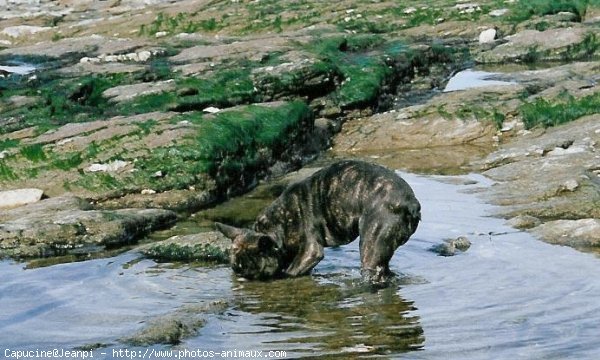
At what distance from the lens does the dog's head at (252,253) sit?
9406 mm

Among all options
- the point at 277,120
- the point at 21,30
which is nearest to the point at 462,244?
the point at 277,120

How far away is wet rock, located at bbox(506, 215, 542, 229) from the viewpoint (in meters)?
11.3

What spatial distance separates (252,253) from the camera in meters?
9.41

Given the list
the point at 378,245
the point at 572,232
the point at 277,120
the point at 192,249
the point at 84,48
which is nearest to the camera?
the point at 378,245

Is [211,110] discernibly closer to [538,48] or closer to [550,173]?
[550,173]

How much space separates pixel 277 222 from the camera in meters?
9.77

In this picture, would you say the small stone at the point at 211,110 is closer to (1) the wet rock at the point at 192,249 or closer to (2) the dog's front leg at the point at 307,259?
(1) the wet rock at the point at 192,249

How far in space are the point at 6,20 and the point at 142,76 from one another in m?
23.6

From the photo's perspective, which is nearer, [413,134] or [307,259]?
[307,259]

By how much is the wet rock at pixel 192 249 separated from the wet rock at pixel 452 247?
221 centimetres

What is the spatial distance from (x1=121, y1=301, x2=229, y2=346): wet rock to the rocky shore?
239 centimetres

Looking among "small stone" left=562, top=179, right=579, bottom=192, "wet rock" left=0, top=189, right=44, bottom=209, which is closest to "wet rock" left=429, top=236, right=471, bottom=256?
"small stone" left=562, top=179, right=579, bottom=192

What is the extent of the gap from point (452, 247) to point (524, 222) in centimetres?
130

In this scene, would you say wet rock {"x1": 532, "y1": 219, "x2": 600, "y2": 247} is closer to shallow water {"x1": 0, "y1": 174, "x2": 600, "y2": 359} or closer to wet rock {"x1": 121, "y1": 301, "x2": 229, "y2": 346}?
shallow water {"x1": 0, "y1": 174, "x2": 600, "y2": 359}
